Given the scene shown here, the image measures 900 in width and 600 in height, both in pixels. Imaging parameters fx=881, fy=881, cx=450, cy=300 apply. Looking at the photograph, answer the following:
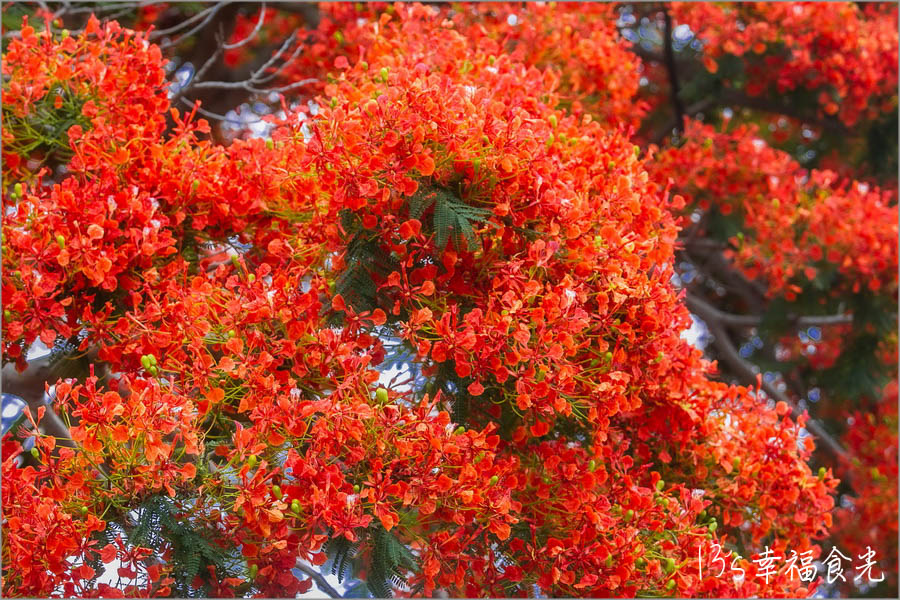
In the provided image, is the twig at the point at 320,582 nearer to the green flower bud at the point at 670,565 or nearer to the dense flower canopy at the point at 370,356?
the dense flower canopy at the point at 370,356

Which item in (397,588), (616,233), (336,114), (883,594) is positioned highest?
(336,114)

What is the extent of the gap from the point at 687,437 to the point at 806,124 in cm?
350

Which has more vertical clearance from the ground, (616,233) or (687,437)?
(616,233)

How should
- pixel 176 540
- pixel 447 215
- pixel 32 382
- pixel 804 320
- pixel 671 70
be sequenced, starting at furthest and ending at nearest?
pixel 671 70 < pixel 804 320 < pixel 32 382 < pixel 447 215 < pixel 176 540

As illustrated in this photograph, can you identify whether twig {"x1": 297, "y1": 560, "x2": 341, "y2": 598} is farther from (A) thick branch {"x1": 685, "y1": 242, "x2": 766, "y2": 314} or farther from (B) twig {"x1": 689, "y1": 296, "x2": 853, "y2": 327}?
(A) thick branch {"x1": 685, "y1": 242, "x2": 766, "y2": 314}

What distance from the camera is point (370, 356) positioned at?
2.18 metres

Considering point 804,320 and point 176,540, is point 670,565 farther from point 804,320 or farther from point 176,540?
point 804,320

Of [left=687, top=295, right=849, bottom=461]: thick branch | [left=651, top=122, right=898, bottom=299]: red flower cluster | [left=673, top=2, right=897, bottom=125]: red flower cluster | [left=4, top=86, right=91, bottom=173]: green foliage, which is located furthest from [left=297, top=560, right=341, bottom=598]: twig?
[left=673, top=2, right=897, bottom=125]: red flower cluster

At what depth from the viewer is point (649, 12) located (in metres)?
5.63

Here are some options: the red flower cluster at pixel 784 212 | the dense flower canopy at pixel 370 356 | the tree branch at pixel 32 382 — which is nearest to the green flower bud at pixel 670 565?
the dense flower canopy at pixel 370 356

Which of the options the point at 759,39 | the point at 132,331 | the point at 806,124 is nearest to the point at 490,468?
the point at 132,331

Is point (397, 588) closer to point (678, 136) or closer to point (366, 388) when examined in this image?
point (366, 388)

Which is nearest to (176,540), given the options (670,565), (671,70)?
(670,565)

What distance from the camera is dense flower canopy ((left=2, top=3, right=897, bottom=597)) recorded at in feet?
6.66
